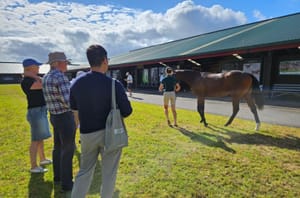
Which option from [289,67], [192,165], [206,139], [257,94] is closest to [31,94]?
[192,165]

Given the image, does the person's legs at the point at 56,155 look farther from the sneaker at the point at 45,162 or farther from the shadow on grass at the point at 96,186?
the sneaker at the point at 45,162

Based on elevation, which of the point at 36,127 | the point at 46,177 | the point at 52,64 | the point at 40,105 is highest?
the point at 52,64

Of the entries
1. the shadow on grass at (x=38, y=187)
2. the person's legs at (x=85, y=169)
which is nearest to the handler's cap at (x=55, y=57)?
the person's legs at (x=85, y=169)

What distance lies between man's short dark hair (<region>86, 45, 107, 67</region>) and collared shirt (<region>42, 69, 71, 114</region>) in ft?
3.00

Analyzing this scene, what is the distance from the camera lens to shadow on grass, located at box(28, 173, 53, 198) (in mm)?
3184

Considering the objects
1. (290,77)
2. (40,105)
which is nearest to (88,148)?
(40,105)

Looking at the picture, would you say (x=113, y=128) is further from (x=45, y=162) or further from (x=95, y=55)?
(x=45, y=162)

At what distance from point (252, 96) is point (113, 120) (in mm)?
5778

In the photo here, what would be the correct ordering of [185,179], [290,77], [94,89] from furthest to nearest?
1. [290,77]
2. [185,179]
3. [94,89]

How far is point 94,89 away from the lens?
7.35 feet

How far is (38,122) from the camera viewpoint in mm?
3703

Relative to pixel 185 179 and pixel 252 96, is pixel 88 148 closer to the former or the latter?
pixel 185 179

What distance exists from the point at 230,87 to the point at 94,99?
5.56 m

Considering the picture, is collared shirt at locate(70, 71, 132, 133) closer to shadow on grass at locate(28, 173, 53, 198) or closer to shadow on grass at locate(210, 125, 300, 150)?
shadow on grass at locate(28, 173, 53, 198)
